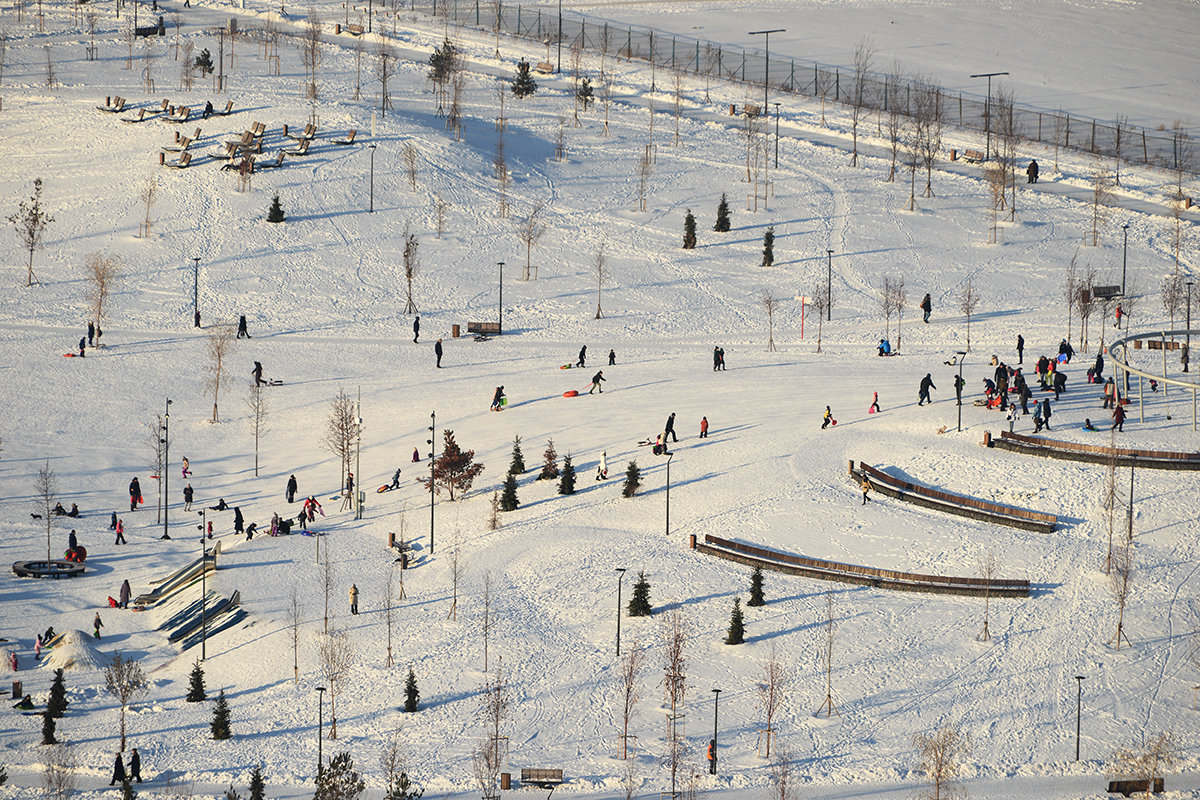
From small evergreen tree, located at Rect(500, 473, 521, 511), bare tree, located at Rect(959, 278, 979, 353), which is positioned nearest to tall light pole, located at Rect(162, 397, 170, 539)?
small evergreen tree, located at Rect(500, 473, 521, 511)

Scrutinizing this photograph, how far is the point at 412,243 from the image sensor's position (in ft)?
262

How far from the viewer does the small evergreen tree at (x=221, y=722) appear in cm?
4000

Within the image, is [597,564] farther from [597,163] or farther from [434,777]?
[597,163]

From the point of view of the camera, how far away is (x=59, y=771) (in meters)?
37.0

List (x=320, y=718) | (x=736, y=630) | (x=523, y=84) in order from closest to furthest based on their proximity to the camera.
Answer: (x=320, y=718) < (x=736, y=630) < (x=523, y=84)

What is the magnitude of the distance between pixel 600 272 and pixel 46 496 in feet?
112

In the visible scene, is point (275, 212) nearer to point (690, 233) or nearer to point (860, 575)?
point (690, 233)

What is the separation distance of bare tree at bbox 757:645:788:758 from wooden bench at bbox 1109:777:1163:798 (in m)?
8.53

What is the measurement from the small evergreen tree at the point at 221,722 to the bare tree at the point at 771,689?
1411cm

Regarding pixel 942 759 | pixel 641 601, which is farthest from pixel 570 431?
Answer: pixel 942 759

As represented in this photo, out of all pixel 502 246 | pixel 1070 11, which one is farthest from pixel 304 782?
pixel 1070 11

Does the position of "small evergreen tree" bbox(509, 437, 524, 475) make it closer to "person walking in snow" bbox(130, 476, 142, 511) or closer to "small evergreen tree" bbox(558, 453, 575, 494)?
"small evergreen tree" bbox(558, 453, 575, 494)

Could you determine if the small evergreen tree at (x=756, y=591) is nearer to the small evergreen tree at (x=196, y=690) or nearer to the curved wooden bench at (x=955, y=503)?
the curved wooden bench at (x=955, y=503)

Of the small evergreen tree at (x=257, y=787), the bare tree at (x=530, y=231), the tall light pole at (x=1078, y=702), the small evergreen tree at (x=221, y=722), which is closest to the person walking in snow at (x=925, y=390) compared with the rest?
the tall light pole at (x=1078, y=702)
